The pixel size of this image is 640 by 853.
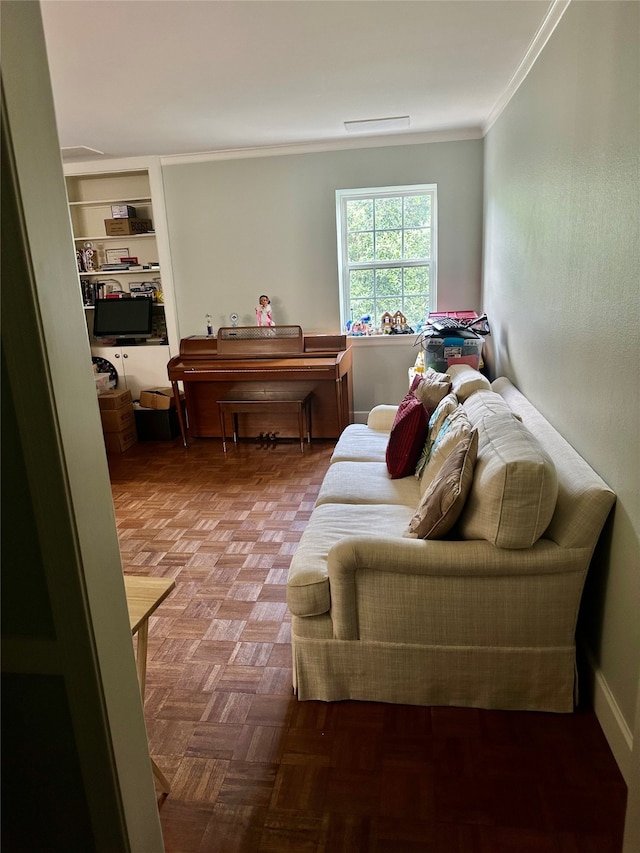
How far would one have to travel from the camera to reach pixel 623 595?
159 cm

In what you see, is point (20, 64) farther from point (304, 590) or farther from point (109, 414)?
point (109, 414)

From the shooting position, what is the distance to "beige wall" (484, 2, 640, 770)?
152 centimetres

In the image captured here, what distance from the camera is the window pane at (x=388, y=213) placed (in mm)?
4777

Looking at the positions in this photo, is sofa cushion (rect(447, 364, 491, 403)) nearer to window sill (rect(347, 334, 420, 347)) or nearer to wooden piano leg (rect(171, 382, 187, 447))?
window sill (rect(347, 334, 420, 347))

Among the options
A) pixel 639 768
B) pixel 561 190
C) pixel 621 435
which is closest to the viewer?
pixel 639 768

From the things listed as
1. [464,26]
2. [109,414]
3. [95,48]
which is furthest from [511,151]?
[109,414]

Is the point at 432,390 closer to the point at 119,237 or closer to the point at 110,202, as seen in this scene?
the point at 119,237

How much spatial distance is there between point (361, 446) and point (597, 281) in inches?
62.5

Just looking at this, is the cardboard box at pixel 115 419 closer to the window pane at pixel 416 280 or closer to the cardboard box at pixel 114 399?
the cardboard box at pixel 114 399

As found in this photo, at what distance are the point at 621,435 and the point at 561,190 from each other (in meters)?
1.10

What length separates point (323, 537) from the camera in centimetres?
208

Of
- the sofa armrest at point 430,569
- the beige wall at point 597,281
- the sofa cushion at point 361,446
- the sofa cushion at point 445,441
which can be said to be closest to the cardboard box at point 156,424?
the sofa cushion at point 361,446

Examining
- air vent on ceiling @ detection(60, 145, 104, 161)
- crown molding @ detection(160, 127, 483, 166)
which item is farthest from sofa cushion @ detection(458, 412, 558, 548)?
air vent on ceiling @ detection(60, 145, 104, 161)

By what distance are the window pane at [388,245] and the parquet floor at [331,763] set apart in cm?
328
